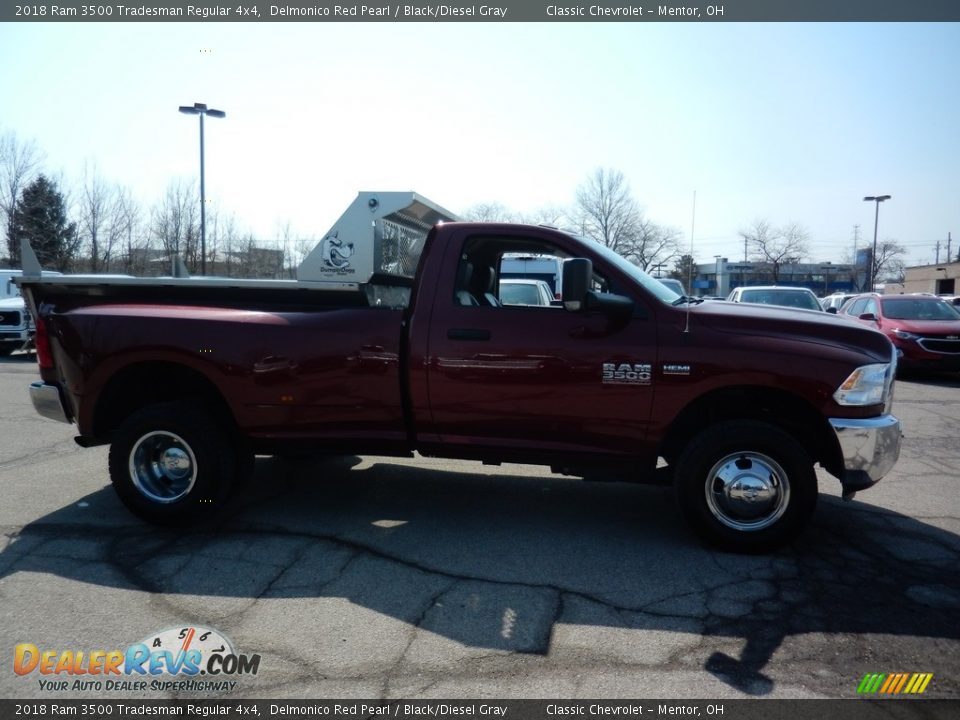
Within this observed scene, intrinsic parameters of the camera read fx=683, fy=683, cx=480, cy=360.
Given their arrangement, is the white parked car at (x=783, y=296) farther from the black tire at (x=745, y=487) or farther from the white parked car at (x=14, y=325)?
the white parked car at (x=14, y=325)

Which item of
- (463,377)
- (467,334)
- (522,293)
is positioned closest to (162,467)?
(463,377)

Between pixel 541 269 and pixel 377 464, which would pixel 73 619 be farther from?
pixel 541 269

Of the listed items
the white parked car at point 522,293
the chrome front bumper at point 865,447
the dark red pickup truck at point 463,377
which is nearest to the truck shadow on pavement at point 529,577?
the dark red pickup truck at point 463,377

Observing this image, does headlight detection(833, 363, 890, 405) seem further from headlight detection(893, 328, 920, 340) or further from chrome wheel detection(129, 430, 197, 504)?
headlight detection(893, 328, 920, 340)

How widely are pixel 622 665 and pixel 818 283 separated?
293ft

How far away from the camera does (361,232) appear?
4.75 m

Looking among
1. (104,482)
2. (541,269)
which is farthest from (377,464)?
(541,269)

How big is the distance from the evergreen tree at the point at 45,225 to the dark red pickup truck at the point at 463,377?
896 inches

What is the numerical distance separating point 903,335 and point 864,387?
10852 mm

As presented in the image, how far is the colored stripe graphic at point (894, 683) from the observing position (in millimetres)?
2842

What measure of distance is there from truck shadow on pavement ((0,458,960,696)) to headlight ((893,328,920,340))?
9487mm

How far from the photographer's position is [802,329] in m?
4.20

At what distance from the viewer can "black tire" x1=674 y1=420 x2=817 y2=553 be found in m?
4.12

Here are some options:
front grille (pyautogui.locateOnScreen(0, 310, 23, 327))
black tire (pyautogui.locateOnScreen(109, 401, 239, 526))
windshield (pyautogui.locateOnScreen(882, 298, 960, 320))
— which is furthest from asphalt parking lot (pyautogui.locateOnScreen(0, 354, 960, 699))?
front grille (pyautogui.locateOnScreen(0, 310, 23, 327))
